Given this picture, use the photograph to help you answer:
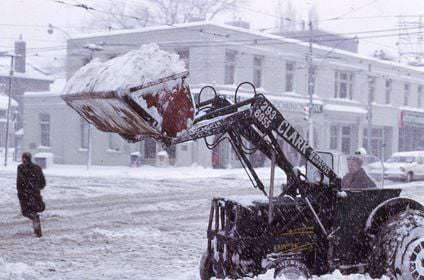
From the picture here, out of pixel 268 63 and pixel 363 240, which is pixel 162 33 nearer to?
pixel 268 63

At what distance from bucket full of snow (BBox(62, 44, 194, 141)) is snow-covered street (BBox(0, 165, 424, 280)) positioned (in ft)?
8.98

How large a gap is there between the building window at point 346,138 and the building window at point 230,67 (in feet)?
40.0

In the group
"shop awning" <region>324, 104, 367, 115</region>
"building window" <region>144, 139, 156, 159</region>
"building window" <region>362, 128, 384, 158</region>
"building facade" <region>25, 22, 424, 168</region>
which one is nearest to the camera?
"building facade" <region>25, 22, 424, 168</region>

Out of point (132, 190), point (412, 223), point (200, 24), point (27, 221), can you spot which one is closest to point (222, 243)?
point (412, 223)

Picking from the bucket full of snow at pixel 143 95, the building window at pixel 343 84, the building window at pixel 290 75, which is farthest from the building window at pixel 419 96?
the bucket full of snow at pixel 143 95

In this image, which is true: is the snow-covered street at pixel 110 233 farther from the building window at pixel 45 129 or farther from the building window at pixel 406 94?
the building window at pixel 406 94

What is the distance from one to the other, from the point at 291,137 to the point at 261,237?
110cm

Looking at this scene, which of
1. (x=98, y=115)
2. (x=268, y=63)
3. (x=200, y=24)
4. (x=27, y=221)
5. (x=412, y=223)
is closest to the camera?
(x=98, y=115)

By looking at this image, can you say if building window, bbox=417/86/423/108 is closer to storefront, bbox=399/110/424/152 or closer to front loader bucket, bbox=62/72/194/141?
storefront, bbox=399/110/424/152

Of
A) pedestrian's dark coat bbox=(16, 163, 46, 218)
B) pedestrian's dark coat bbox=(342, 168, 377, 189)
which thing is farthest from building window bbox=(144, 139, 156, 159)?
pedestrian's dark coat bbox=(342, 168, 377, 189)

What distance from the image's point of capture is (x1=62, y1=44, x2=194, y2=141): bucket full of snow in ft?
18.4

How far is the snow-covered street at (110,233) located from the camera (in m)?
8.48

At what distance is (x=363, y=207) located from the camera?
6742 mm

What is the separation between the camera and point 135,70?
5742mm
